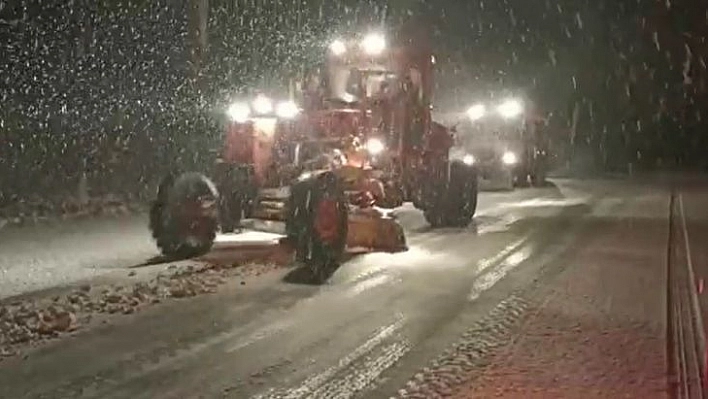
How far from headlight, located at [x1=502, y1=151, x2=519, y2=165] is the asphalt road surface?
57.8 feet

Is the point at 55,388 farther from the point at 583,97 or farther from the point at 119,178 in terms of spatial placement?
the point at 583,97

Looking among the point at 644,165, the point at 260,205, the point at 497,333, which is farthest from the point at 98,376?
the point at 644,165

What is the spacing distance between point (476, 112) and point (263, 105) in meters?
21.4

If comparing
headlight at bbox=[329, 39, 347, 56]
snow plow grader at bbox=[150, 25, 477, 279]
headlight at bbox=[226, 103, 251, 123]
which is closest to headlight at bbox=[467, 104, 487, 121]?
snow plow grader at bbox=[150, 25, 477, 279]

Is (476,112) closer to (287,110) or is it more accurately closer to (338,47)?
(338,47)

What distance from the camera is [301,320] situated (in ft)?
33.5

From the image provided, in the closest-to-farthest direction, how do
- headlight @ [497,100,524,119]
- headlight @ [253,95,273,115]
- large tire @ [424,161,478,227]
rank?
headlight @ [253,95,273,115]
large tire @ [424,161,478,227]
headlight @ [497,100,524,119]

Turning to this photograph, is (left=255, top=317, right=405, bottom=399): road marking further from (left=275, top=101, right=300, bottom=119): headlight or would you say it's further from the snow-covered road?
(left=275, top=101, right=300, bottom=119): headlight

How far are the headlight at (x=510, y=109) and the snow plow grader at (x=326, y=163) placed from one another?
64.3 ft

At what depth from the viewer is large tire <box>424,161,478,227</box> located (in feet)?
67.1

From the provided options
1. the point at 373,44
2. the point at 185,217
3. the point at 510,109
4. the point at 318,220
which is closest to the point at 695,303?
the point at 318,220

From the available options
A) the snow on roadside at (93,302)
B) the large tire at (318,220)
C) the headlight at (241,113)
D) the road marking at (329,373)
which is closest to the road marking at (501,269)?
the large tire at (318,220)

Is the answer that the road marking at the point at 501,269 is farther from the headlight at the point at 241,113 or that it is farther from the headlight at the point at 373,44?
the headlight at the point at 241,113

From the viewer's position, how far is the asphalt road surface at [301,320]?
25.8ft
